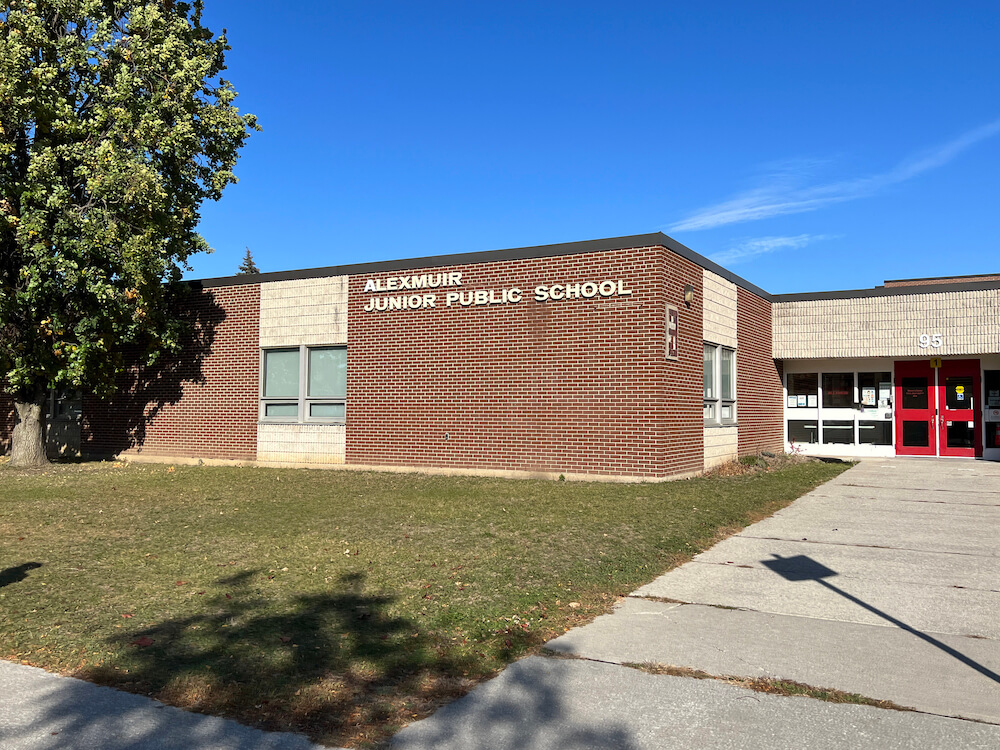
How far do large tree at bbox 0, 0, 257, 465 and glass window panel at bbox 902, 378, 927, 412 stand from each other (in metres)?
17.5

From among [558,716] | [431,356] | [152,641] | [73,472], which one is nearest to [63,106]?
[73,472]

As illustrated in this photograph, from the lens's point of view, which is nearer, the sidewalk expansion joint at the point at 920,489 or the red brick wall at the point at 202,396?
the sidewalk expansion joint at the point at 920,489

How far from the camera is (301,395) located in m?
17.9

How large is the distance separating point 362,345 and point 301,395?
Answer: 198 centimetres

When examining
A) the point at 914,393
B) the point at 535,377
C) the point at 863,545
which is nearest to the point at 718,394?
the point at 535,377

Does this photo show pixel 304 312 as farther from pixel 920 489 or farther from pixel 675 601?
pixel 675 601

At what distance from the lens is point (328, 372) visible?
A: 1772 cm

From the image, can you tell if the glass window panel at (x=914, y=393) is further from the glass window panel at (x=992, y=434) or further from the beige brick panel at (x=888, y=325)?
the glass window panel at (x=992, y=434)

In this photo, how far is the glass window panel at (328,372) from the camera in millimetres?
17562

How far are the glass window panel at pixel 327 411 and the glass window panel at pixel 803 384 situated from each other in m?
12.6

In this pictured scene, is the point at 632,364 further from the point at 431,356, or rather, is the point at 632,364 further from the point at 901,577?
the point at 901,577

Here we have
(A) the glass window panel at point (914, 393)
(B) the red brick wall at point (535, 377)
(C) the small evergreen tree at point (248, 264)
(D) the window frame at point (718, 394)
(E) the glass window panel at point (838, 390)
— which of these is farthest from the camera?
(C) the small evergreen tree at point (248, 264)

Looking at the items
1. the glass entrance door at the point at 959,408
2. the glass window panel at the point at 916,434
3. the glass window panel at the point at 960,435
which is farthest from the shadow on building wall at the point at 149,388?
the glass window panel at the point at 960,435

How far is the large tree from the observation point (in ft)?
49.4
